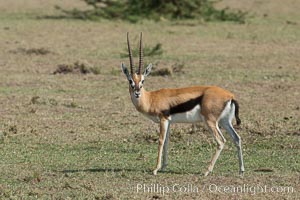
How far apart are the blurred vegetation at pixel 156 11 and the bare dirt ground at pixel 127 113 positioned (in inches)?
26.0

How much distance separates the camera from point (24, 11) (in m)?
24.4

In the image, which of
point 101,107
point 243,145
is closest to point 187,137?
point 243,145

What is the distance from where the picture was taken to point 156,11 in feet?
76.0

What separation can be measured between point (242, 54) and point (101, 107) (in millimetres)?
5940

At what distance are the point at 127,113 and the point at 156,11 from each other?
1221 cm

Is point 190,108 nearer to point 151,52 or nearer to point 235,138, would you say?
point 235,138

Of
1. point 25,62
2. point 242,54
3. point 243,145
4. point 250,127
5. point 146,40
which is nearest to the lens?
point 243,145

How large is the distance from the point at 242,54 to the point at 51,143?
27.0ft

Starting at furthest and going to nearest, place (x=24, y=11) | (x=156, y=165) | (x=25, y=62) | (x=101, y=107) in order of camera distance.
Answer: (x=24, y=11) < (x=25, y=62) < (x=101, y=107) < (x=156, y=165)

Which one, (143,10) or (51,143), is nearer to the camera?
(51,143)

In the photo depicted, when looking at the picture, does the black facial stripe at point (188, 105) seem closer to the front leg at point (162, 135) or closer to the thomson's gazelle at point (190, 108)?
the thomson's gazelle at point (190, 108)

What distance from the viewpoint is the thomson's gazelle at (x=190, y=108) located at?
7590 millimetres

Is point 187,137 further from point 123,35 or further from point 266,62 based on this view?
point 123,35

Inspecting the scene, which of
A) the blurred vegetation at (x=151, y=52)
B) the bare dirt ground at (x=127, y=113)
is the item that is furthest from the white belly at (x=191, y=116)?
the blurred vegetation at (x=151, y=52)
